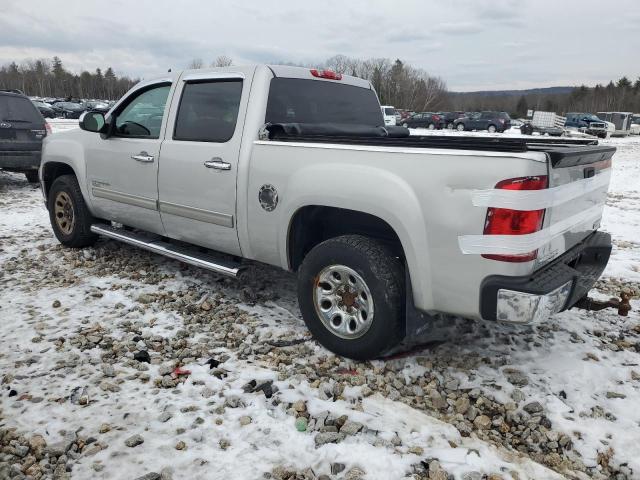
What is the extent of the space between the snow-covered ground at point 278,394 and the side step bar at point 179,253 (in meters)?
0.38

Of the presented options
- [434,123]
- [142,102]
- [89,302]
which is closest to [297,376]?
[89,302]

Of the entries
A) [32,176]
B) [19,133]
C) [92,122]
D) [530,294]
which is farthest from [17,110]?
[530,294]

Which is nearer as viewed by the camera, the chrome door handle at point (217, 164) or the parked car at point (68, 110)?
the chrome door handle at point (217, 164)

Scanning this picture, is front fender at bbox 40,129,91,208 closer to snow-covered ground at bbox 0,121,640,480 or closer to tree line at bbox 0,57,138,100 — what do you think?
snow-covered ground at bbox 0,121,640,480

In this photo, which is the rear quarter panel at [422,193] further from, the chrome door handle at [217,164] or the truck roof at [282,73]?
the truck roof at [282,73]

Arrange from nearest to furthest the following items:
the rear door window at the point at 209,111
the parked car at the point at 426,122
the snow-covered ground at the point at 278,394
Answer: the snow-covered ground at the point at 278,394 < the rear door window at the point at 209,111 < the parked car at the point at 426,122

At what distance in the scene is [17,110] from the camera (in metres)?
9.09

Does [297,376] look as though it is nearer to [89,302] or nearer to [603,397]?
[603,397]

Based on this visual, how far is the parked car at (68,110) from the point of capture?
37.6 metres

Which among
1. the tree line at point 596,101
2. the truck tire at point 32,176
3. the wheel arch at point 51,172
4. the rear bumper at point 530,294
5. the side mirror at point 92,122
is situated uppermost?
the tree line at point 596,101

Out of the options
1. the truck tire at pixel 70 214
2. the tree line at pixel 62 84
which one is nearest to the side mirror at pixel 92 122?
the truck tire at pixel 70 214

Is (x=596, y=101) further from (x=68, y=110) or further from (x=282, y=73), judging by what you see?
(x=282, y=73)

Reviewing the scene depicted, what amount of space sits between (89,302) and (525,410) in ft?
11.3

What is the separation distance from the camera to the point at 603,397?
2.95 meters
